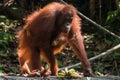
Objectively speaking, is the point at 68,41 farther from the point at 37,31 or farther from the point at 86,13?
the point at 86,13

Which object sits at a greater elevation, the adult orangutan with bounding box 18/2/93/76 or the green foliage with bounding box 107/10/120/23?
the adult orangutan with bounding box 18/2/93/76

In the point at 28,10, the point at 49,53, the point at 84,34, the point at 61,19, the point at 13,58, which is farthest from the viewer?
the point at 28,10

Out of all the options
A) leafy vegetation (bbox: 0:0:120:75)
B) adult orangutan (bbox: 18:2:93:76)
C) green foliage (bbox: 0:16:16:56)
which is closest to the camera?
adult orangutan (bbox: 18:2:93:76)

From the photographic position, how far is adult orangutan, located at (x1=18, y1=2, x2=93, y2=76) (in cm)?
463

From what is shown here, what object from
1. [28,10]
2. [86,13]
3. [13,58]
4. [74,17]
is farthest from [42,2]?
[74,17]

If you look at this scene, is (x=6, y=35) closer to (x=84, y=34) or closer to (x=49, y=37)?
(x=84, y=34)

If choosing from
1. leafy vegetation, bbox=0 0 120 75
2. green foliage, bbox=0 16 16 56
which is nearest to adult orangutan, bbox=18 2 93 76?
leafy vegetation, bbox=0 0 120 75

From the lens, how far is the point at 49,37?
15.3 feet

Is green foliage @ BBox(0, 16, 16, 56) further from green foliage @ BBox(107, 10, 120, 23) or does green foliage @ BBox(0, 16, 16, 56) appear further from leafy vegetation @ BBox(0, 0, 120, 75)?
green foliage @ BBox(107, 10, 120, 23)

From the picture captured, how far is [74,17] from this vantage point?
16.8 feet

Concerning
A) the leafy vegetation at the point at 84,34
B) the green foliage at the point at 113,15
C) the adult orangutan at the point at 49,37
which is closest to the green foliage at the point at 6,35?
the leafy vegetation at the point at 84,34

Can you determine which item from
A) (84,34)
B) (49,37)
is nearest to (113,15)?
(84,34)

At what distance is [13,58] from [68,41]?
9.22ft

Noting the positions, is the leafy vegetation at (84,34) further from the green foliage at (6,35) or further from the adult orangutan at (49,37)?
the adult orangutan at (49,37)
